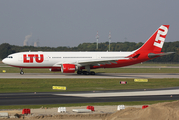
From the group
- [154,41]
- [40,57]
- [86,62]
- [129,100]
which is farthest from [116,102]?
[154,41]

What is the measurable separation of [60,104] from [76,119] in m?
5.47

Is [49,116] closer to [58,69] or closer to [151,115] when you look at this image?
[151,115]

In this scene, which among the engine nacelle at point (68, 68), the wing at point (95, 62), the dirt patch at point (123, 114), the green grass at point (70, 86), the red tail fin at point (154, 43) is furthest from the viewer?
the red tail fin at point (154, 43)

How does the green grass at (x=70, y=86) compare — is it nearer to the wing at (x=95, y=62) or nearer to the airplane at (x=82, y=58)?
the wing at (x=95, y=62)

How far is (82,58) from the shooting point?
5284cm

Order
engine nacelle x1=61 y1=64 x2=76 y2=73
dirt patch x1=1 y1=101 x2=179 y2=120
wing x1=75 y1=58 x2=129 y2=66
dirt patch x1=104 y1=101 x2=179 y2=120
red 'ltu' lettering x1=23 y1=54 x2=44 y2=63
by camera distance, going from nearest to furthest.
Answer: dirt patch x1=104 y1=101 x2=179 y2=120 < dirt patch x1=1 y1=101 x2=179 y2=120 < engine nacelle x1=61 y1=64 x2=76 y2=73 < wing x1=75 y1=58 x2=129 y2=66 < red 'ltu' lettering x1=23 y1=54 x2=44 y2=63

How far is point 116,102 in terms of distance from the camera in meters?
23.1

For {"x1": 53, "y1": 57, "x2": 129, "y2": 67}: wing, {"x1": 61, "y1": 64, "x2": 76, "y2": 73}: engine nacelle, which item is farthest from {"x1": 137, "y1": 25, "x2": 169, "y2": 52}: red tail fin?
{"x1": 61, "y1": 64, "x2": 76, "y2": 73}: engine nacelle

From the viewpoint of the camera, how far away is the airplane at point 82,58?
4981cm

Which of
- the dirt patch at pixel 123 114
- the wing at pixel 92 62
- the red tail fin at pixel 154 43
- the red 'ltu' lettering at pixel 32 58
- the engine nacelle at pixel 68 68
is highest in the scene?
the red tail fin at pixel 154 43

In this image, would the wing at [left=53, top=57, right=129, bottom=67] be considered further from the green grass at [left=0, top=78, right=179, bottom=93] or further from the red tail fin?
the green grass at [left=0, top=78, right=179, bottom=93]

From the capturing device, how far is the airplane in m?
49.8

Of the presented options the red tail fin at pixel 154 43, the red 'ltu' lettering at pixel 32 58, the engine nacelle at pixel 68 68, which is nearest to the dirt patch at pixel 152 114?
the engine nacelle at pixel 68 68

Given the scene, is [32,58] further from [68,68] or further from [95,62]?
[95,62]
